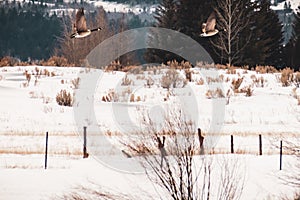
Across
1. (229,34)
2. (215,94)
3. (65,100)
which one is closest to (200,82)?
(215,94)

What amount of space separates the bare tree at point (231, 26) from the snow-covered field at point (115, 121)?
7.99m

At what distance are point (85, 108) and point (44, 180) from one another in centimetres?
907

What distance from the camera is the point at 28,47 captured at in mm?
98875

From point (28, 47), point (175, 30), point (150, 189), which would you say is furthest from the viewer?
point (28, 47)

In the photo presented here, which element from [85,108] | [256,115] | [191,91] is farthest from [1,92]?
[256,115]

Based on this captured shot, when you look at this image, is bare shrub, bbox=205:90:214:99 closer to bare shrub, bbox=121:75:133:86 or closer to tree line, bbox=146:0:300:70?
bare shrub, bbox=121:75:133:86

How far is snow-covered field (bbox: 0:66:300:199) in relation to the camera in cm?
1100

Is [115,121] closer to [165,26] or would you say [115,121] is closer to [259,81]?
[259,81]

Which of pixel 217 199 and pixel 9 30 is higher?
pixel 9 30

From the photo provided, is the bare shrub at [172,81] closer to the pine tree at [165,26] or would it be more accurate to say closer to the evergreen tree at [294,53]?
the pine tree at [165,26]

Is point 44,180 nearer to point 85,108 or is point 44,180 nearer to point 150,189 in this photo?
point 150,189

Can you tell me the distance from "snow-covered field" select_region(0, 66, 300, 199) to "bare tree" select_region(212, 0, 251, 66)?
26.2ft

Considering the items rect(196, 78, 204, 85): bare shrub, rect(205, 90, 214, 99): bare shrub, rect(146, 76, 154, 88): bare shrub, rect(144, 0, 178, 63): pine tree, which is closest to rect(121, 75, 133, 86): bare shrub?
rect(146, 76, 154, 88): bare shrub

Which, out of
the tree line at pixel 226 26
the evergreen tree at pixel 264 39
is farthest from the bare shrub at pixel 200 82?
the evergreen tree at pixel 264 39
